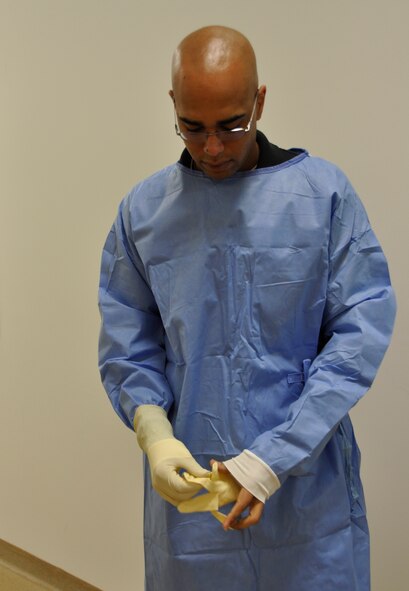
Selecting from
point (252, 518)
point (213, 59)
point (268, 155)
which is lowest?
point (252, 518)

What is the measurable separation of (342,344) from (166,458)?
0.34 metres

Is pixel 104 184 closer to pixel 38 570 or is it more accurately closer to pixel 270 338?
pixel 270 338

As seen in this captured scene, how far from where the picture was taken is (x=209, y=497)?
1181 mm

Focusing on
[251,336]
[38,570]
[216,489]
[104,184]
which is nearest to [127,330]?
[251,336]

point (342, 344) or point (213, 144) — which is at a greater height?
point (213, 144)

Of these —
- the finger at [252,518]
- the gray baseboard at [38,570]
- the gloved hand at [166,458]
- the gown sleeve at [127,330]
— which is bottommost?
the gray baseboard at [38,570]

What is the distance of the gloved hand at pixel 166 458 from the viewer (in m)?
1.20

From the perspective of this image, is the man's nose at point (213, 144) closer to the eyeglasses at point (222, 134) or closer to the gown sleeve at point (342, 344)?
the eyeglasses at point (222, 134)

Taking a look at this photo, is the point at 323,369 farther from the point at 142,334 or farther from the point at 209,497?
the point at 142,334

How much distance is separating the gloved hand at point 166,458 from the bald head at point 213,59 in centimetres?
56

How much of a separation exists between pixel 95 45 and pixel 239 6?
50cm

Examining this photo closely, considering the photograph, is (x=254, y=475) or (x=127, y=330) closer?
(x=254, y=475)

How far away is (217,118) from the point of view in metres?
1.18

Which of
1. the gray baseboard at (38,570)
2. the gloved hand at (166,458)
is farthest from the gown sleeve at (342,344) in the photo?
the gray baseboard at (38,570)
